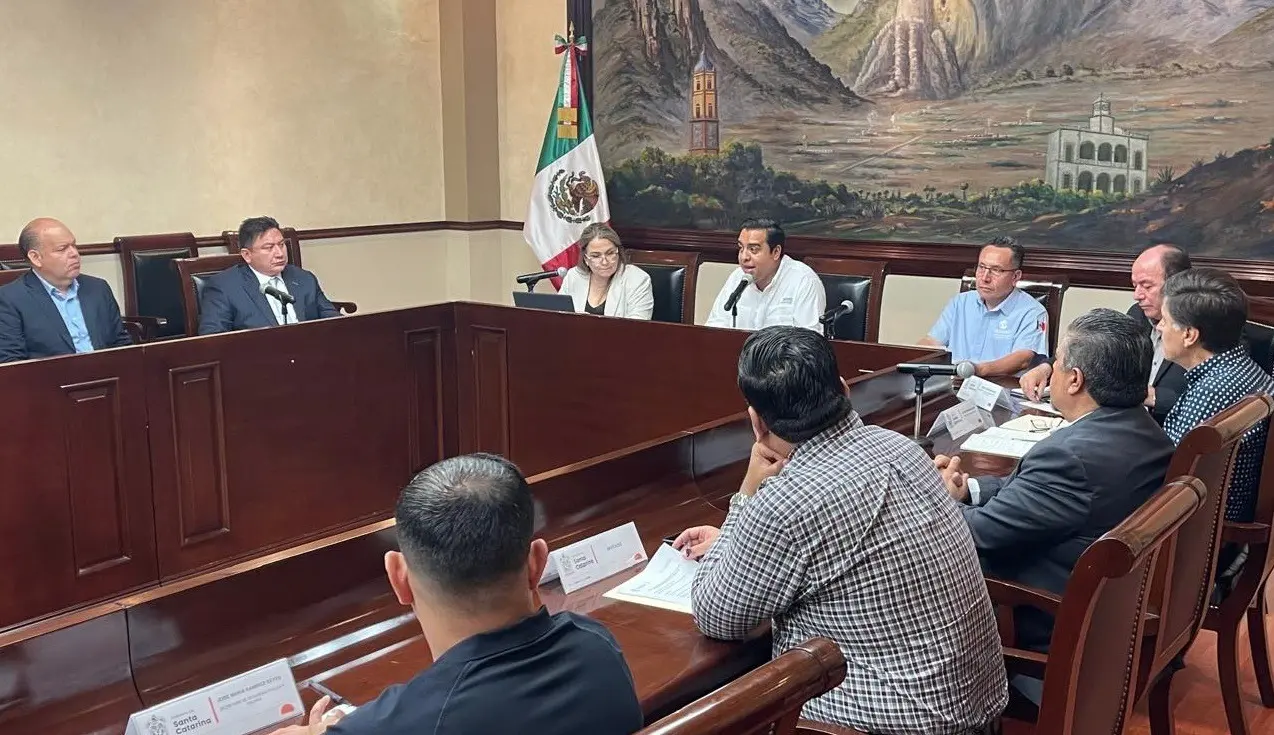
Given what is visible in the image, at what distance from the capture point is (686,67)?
6.30 meters

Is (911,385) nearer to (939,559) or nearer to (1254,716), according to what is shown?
(1254,716)

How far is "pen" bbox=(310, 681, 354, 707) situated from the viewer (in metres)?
1.54

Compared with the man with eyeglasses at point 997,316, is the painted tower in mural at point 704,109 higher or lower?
higher

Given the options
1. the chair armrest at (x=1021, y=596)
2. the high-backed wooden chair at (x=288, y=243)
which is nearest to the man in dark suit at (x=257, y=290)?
the high-backed wooden chair at (x=288, y=243)

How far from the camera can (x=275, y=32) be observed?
6.01 metres

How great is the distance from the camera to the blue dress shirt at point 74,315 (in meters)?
4.28

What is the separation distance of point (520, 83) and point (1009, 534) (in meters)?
5.40

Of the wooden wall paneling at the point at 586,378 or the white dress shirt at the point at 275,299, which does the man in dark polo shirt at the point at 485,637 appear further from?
the white dress shirt at the point at 275,299

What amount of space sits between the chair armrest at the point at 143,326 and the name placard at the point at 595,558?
3682 millimetres

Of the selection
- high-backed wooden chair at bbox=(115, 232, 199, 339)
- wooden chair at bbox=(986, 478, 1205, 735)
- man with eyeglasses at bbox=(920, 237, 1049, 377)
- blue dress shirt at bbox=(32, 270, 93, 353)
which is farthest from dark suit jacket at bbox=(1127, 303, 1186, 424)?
high-backed wooden chair at bbox=(115, 232, 199, 339)

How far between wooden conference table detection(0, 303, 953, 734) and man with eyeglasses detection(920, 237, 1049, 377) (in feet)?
2.35

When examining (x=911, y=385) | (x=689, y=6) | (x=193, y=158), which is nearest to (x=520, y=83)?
(x=689, y=6)

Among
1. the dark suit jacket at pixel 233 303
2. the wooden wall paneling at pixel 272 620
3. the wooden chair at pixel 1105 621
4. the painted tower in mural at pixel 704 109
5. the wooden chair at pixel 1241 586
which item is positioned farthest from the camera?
the painted tower in mural at pixel 704 109

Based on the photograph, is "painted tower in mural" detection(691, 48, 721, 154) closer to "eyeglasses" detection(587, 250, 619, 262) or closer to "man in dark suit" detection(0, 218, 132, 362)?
"eyeglasses" detection(587, 250, 619, 262)
